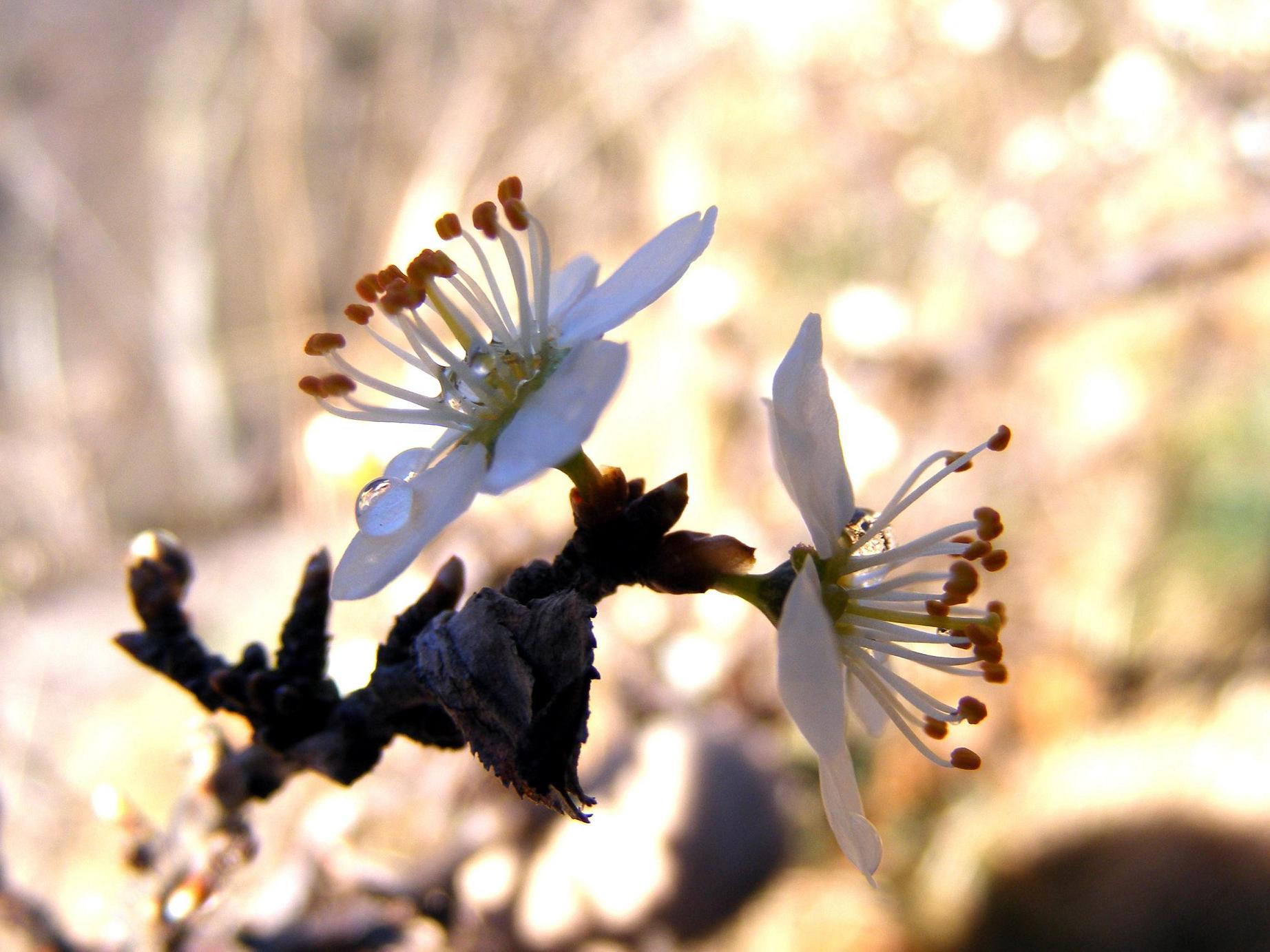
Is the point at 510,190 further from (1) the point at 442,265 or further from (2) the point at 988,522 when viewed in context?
(2) the point at 988,522

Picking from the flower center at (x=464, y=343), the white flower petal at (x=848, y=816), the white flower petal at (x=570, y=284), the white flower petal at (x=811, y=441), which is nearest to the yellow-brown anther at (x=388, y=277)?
the flower center at (x=464, y=343)

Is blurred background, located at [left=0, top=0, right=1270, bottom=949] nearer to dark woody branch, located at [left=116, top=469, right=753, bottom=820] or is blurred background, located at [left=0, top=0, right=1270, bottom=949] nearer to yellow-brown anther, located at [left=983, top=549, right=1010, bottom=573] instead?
dark woody branch, located at [left=116, top=469, right=753, bottom=820]

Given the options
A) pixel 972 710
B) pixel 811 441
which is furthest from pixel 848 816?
pixel 811 441

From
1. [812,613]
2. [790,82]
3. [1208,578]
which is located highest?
[790,82]

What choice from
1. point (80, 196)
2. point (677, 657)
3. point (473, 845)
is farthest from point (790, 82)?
point (80, 196)

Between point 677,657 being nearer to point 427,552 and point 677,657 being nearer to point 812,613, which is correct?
point 427,552

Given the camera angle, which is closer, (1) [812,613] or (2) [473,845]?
(1) [812,613]
